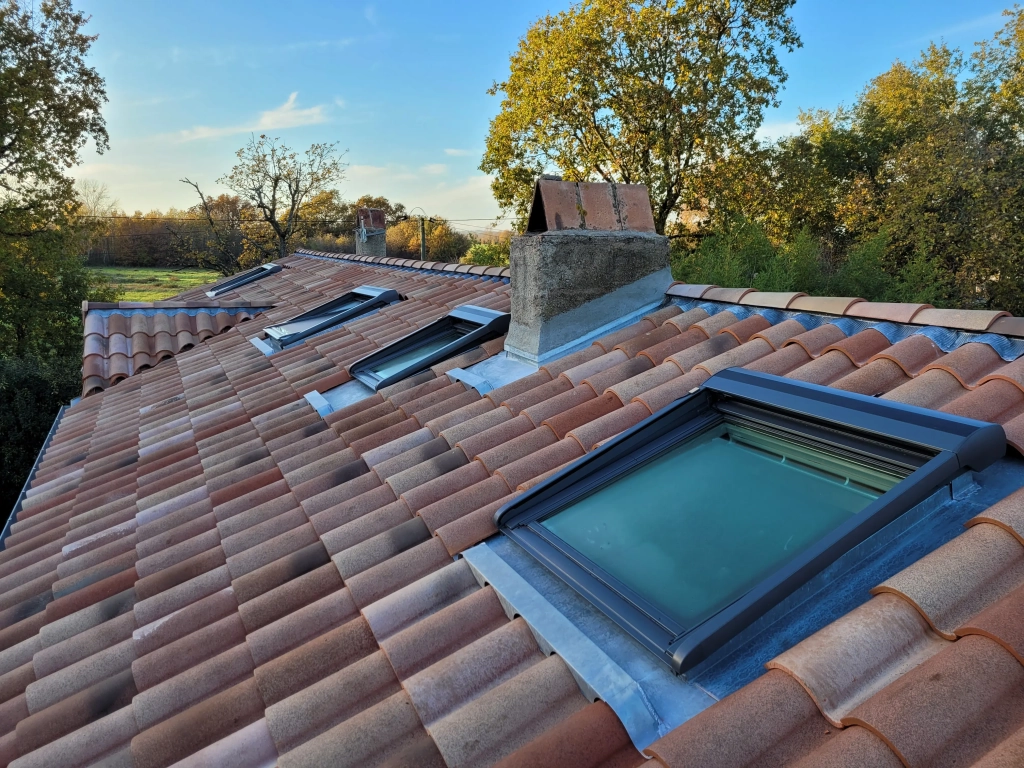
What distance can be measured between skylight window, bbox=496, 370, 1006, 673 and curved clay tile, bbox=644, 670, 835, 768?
0.18 m

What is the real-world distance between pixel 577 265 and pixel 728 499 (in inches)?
94.8

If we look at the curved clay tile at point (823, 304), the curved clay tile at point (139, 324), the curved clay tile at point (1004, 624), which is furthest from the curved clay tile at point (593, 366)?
the curved clay tile at point (139, 324)

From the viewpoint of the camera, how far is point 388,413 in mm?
4230

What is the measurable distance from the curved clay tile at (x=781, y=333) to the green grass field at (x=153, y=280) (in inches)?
1354

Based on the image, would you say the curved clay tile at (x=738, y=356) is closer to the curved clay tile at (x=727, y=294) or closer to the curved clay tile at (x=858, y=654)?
the curved clay tile at (x=727, y=294)

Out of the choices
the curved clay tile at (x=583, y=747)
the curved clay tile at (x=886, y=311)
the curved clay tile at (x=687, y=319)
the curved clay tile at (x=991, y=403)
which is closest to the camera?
the curved clay tile at (x=583, y=747)

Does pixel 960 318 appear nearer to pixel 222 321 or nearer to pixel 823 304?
pixel 823 304

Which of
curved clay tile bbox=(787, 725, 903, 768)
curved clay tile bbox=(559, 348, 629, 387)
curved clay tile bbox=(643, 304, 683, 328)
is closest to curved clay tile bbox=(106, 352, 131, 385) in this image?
curved clay tile bbox=(559, 348, 629, 387)

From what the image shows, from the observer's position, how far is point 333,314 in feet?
28.4

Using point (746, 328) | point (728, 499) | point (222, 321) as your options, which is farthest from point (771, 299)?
point (222, 321)

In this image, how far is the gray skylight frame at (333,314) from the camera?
289 inches

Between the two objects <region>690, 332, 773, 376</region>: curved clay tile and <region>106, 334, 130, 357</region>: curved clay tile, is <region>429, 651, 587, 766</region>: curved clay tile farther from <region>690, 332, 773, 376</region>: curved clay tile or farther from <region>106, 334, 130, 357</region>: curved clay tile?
<region>106, 334, 130, 357</region>: curved clay tile

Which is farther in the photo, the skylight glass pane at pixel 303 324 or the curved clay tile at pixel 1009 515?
Answer: the skylight glass pane at pixel 303 324

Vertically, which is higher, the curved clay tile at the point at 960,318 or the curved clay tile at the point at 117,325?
the curved clay tile at the point at 117,325
